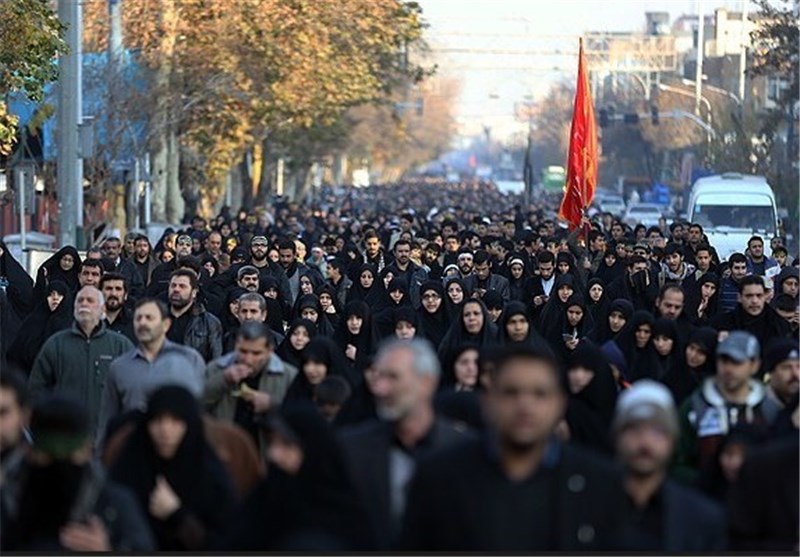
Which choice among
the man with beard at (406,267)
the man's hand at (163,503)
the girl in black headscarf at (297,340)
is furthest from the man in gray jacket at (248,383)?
the man with beard at (406,267)

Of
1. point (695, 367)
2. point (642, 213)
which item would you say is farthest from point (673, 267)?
point (642, 213)

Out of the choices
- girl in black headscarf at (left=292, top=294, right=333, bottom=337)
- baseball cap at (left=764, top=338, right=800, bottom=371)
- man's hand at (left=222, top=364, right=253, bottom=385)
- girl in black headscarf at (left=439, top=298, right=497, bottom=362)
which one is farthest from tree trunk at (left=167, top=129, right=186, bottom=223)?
baseball cap at (left=764, top=338, right=800, bottom=371)

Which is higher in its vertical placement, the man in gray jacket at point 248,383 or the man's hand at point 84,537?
the man in gray jacket at point 248,383

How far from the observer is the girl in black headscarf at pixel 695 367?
13359 mm

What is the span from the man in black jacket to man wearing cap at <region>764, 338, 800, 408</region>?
395 cm

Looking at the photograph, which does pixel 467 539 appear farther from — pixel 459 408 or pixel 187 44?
pixel 187 44

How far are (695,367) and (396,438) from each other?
16.8 ft

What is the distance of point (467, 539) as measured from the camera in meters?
7.62

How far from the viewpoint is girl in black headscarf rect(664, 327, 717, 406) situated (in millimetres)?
13359

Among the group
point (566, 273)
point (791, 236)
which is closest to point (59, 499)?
point (566, 273)

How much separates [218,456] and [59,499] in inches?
53.5

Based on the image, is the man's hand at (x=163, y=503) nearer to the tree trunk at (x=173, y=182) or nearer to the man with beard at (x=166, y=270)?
the man with beard at (x=166, y=270)

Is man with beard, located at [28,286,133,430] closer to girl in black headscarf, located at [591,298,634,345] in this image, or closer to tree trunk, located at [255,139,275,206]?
girl in black headscarf, located at [591,298,634,345]

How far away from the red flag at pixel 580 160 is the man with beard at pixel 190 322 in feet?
38.1
